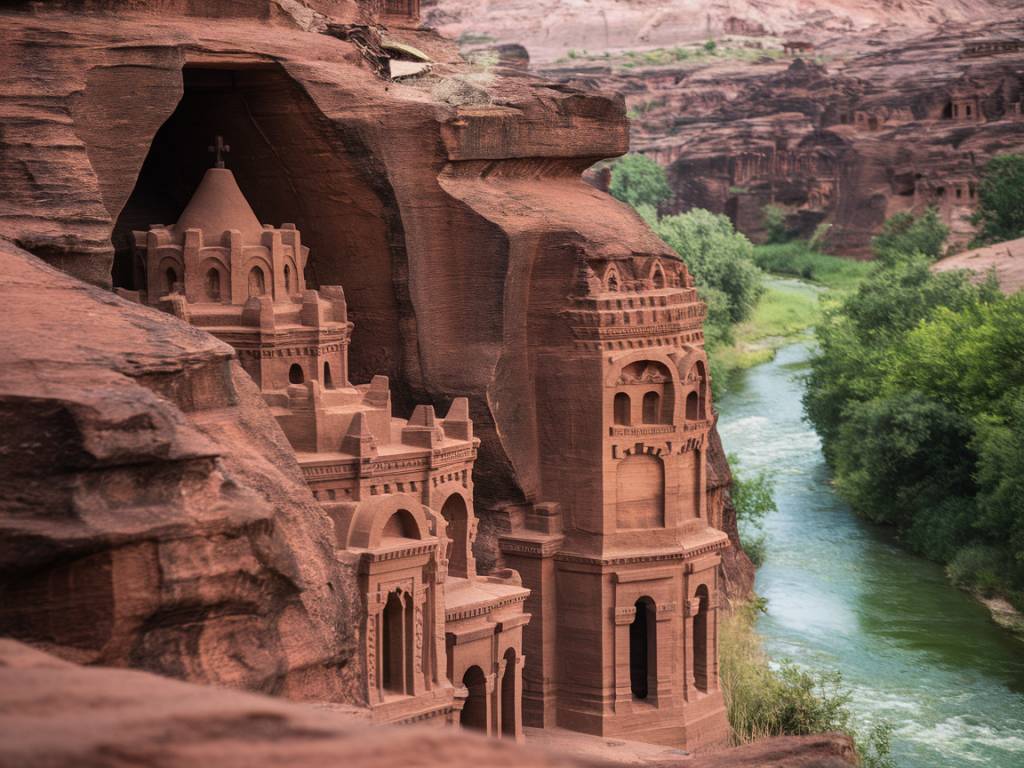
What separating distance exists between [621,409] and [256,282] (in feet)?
18.2

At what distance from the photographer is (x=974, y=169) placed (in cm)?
7819

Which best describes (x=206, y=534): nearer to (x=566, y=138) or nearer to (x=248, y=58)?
(x=248, y=58)

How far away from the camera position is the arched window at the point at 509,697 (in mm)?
23297

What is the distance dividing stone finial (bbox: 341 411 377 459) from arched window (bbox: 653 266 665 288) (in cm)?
632

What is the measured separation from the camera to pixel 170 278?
23.2m

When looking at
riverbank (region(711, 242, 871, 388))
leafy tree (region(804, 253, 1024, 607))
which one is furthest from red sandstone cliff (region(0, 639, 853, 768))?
riverbank (region(711, 242, 871, 388))

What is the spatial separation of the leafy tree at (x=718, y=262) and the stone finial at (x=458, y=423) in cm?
4113

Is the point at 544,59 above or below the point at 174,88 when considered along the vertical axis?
above

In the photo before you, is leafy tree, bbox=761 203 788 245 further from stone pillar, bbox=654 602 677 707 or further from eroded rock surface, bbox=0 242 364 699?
eroded rock surface, bbox=0 242 364 699

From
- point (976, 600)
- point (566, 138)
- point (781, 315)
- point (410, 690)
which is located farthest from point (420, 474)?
point (781, 315)

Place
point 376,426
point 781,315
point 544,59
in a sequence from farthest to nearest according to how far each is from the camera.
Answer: point 544,59, point 781,315, point 376,426

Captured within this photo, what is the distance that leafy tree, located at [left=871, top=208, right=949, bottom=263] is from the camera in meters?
70.7

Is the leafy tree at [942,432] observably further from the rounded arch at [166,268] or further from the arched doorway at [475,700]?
the rounded arch at [166,268]

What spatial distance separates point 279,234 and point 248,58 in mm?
2443
